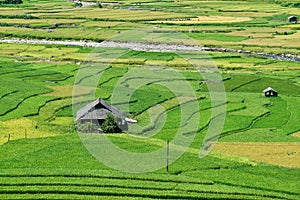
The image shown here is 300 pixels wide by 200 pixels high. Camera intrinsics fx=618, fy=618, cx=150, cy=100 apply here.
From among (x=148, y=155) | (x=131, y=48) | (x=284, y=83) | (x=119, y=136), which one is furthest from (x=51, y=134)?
(x=131, y=48)

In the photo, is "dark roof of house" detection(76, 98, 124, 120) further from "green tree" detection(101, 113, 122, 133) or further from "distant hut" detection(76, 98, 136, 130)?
"green tree" detection(101, 113, 122, 133)

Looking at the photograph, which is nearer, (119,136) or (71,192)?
(71,192)

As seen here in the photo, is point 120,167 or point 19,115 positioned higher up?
point 19,115

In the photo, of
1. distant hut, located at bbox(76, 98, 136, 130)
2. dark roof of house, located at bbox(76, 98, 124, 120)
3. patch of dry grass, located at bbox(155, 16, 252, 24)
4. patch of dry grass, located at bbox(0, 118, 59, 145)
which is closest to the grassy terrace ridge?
patch of dry grass, located at bbox(0, 118, 59, 145)

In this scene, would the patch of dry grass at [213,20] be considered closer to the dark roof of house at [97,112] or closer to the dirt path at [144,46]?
the dirt path at [144,46]

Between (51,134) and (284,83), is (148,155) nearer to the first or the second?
(51,134)

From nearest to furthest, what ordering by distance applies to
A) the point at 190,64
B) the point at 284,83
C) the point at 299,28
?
the point at 284,83 → the point at 190,64 → the point at 299,28
